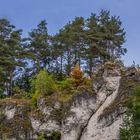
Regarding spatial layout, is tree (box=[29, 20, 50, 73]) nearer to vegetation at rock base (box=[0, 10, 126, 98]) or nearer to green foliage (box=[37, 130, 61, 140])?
vegetation at rock base (box=[0, 10, 126, 98])

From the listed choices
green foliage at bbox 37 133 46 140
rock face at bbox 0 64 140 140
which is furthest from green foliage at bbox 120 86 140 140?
green foliage at bbox 37 133 46 140

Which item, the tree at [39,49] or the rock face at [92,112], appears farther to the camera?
the tree at [39,49]

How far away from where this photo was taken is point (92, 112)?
3075 centimetres

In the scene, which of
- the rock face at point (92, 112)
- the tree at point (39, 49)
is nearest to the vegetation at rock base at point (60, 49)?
the tree at point (39, 49)

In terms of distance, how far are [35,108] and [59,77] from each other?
948 cm

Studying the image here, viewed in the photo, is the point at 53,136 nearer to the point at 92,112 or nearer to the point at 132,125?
the point at 92,112

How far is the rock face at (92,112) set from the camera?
96.0ft

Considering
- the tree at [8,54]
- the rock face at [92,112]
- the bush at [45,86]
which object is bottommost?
the rock face at [92,112]

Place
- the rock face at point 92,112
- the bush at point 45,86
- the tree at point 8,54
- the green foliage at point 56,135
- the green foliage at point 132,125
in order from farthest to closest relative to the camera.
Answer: the tree at point 8,54, the bush at point 45,86, the green foliage at point 56,135, the rock face at point 92,112, the green foliage at point 132,125

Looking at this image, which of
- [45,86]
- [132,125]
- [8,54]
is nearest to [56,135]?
[45,86]

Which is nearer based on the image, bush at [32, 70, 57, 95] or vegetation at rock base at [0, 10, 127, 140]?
bush at [32, 70, 57, 95]

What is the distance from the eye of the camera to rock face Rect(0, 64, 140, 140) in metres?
29.3

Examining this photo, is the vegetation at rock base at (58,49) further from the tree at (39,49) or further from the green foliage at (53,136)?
the green foliage at (53,136)

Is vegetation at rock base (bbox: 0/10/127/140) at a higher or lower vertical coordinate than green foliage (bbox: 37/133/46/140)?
higher
